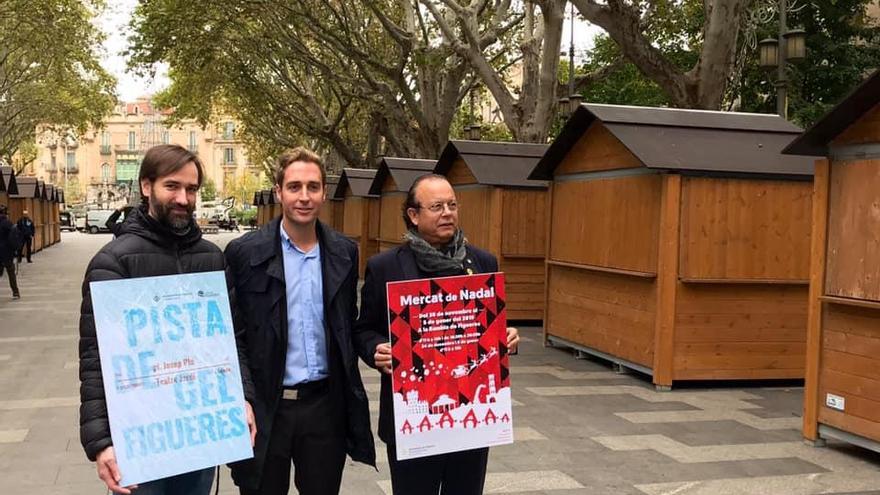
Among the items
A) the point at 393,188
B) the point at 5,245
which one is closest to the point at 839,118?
the point at 393,188

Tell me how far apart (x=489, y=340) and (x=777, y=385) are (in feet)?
25.3

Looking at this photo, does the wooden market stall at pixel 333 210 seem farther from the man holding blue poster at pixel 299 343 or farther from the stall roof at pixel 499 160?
the man holding blue poster at pixel 299 343

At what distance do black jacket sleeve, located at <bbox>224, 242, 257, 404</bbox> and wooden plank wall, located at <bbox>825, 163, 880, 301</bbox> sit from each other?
529 centimetres

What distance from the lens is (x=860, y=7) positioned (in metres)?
27.0

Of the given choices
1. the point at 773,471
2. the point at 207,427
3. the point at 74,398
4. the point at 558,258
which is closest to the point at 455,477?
the point at 207,427

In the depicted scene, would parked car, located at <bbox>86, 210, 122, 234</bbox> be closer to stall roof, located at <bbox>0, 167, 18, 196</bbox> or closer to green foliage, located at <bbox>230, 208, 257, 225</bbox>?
→ green foliage, located at <bbox>230, 208, 257, 225</bbox>

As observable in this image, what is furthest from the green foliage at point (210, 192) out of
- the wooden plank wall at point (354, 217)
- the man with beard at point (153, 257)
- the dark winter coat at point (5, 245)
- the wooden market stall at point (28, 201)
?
the man with beard at point (153, 257)

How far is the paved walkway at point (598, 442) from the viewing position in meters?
6.18

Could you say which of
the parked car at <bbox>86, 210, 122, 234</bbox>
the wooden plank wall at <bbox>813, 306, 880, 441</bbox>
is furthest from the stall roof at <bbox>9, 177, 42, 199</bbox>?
the wooden plank wall at <bbox>813, 306, 880, 441</bbox>

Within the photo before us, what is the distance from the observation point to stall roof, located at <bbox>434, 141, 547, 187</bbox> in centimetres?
1451

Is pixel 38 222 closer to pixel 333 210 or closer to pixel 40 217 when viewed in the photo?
pixel 40 217

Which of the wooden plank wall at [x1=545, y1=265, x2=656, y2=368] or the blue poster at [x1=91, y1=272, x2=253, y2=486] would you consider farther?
the wooden plank wall at [x1=545, y1=265, x2=656, y2=368]

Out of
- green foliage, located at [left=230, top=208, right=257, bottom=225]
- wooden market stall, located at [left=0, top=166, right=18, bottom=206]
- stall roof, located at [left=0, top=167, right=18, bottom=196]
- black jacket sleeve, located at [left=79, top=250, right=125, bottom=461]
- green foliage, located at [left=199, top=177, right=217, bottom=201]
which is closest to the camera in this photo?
black jacket sleeve, located at [left=79, top=250, right=125, bottom=461]

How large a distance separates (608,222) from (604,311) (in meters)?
1.14
